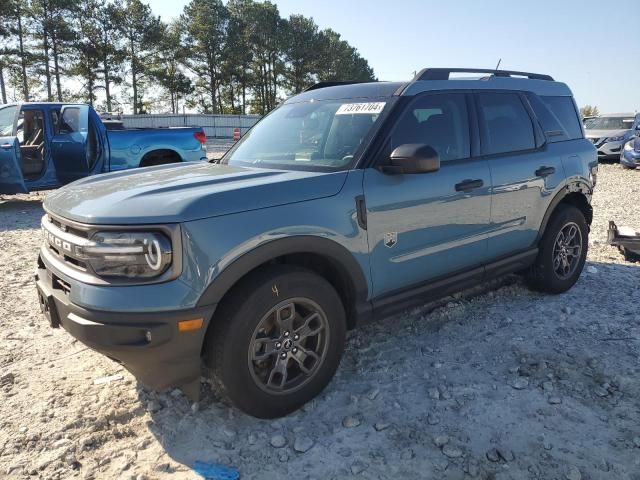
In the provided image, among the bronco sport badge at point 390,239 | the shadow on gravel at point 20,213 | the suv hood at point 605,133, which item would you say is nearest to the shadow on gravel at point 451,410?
the bronco sport badge at point 390,239

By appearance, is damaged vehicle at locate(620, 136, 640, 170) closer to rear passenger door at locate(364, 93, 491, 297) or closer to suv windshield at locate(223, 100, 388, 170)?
rear passenger door at locate(364, 93, 491, 297)

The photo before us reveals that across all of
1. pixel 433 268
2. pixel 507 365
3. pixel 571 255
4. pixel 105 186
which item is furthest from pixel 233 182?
pixel 571 255

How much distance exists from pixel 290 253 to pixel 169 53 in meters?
45.6

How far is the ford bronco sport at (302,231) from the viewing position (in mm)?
→ 2373

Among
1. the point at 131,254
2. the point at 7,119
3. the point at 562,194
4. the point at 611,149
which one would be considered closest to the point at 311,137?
the point at 131,254

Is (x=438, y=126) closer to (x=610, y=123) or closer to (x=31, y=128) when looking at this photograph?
(x=31, y=128)

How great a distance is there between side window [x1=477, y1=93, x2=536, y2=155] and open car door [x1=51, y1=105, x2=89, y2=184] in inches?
281

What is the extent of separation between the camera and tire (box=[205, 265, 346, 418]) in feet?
8.47

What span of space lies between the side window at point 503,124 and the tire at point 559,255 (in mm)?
792

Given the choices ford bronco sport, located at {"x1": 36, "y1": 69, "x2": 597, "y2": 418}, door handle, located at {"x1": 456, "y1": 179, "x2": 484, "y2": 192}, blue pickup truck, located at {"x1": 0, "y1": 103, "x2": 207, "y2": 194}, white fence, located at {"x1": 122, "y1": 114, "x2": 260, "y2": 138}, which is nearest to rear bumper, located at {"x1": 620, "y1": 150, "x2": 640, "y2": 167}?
ford bronco sport, located at {"x1": 36, "y1": 69, "x2": 597, "y2": 418}

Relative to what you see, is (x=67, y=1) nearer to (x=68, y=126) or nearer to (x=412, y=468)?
(x=68, y=126)

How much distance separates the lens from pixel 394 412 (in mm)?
2926

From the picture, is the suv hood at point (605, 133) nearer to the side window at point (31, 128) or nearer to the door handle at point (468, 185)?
the door handle at point (468, 185)

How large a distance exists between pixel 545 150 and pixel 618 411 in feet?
7.47
